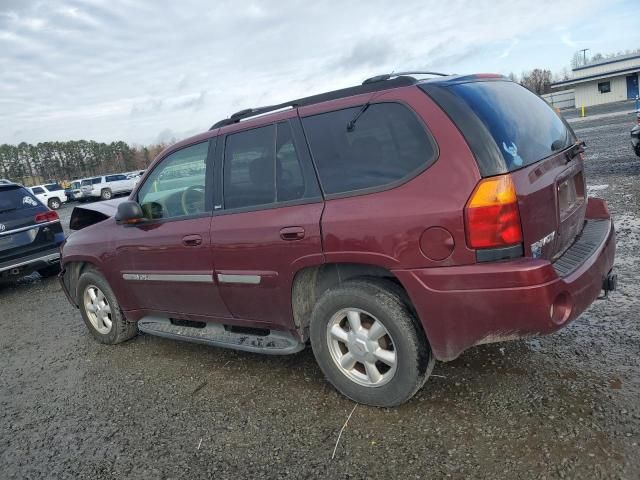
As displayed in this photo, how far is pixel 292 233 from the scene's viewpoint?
310cm

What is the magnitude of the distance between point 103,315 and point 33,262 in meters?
3.76

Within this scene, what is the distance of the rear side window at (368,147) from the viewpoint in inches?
108

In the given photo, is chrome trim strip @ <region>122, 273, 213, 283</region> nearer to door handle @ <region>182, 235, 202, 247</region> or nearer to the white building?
door handle @ <region>182, 235, 202, 247</region>

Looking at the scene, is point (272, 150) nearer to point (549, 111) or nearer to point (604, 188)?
point (549, 111)

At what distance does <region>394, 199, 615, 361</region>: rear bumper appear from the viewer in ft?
8.14

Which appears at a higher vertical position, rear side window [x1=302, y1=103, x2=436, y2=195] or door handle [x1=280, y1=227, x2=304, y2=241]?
rear side window [x1=302, y1=103, x2=436, y2=195]

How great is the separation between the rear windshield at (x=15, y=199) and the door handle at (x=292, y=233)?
21.2ft

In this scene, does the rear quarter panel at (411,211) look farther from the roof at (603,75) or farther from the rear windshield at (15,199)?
the roof at (603,75)

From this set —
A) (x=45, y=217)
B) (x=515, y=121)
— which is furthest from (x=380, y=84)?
(x=45, y=217)

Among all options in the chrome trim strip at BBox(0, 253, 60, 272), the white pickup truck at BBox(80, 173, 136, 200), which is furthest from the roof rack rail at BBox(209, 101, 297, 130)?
the white pickup truck at BBox(80, 173, 136, 200)

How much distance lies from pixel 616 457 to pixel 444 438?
2.61 ft

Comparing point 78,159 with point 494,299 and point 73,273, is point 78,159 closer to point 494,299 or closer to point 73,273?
point 73,273

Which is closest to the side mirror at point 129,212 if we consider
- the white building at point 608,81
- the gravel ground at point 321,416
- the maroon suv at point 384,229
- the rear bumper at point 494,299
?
the maroon suv at point 384,229

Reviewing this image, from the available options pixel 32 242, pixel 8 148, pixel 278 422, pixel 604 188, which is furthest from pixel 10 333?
pixel 8 148
